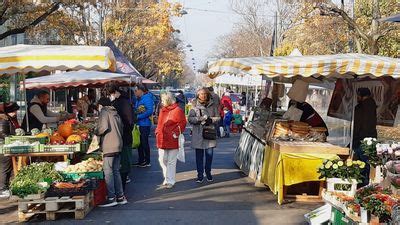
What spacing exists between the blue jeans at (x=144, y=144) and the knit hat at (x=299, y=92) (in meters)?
3.61

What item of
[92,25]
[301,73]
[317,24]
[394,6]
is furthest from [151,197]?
[92,25]

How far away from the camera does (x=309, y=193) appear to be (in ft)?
29.8

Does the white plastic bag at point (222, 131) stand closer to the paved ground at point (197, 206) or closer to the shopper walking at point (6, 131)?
the paved ground at point (197, 206)

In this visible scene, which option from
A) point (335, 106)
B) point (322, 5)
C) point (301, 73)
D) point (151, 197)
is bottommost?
point (151, 197)

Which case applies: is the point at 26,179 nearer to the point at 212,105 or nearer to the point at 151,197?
the point at 151,197

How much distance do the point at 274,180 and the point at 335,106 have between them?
11.6 feet

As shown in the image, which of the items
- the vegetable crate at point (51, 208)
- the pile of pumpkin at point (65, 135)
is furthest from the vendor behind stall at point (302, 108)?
the vegetable crate at point (51, 208)

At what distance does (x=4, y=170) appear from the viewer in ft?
29.1

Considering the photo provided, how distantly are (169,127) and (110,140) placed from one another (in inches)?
71.0

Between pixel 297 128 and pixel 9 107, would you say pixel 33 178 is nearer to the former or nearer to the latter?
pixel 9 107

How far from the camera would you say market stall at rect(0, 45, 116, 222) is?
7371mm

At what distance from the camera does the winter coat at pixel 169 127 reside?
9.53 meters

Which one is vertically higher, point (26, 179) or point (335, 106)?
point (335, 106)

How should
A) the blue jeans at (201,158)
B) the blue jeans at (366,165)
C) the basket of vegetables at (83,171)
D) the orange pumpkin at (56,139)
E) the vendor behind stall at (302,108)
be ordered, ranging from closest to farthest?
the blue jeans at (366,165), the basket of vegetables at (83,171), the orange pumpkin at (56,139), the vendor behind stall at (302,108), the blue jeans at (201,158)
